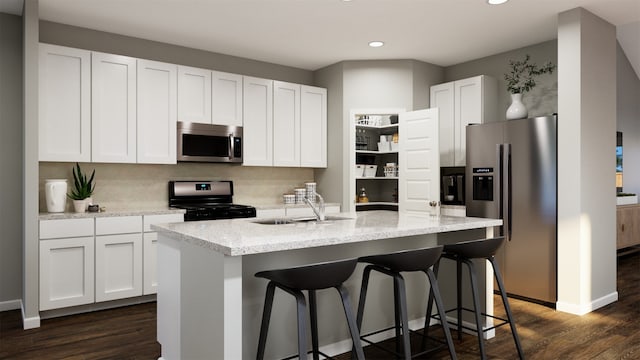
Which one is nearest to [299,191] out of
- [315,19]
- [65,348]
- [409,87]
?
[409,87]

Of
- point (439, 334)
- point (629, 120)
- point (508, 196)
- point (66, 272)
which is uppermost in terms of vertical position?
point (629, 120)

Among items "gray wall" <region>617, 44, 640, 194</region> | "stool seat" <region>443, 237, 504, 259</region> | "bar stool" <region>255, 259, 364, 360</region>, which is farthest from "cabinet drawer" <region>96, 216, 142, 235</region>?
"gray wall" <region>617, 44, 640, 194</region>

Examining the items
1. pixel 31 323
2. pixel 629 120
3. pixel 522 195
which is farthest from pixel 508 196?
pixel 629 120

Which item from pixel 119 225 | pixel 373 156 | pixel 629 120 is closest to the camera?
pixel 119 225

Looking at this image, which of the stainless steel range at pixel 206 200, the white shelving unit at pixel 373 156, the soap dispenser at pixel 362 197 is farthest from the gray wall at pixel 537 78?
the stainless steel range at pixel 206 200

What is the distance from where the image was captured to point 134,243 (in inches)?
154

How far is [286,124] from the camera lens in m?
5.20

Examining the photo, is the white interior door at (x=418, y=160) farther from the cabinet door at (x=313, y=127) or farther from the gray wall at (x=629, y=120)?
the gray wall at (x=629, y=120)

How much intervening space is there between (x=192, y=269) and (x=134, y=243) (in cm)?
195

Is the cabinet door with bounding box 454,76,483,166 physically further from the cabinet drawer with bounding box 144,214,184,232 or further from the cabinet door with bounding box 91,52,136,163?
the cabinet door with bounding box 91,52,136,163

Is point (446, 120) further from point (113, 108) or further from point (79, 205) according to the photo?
point (79, 205)

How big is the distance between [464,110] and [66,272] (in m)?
4.30

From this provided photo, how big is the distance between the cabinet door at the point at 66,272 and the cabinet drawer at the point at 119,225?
12cm

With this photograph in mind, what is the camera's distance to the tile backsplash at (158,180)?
4.23 metres
